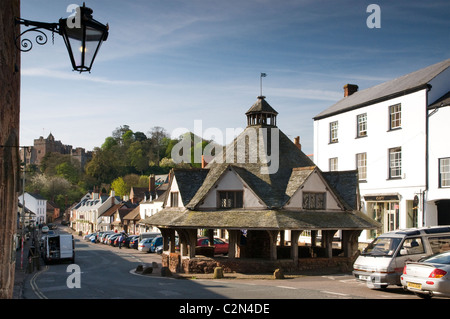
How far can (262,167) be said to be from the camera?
93.7ft

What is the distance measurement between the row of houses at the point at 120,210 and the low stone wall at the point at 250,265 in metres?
34.4

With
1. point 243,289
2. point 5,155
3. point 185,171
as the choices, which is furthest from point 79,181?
point 5,155

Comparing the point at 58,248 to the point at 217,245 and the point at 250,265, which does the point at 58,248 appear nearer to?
the point at 217,245

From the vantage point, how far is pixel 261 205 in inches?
1019

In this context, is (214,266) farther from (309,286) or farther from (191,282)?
(309,286)

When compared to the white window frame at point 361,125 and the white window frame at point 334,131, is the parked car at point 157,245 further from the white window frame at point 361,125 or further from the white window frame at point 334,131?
the white window frame at point 361,125

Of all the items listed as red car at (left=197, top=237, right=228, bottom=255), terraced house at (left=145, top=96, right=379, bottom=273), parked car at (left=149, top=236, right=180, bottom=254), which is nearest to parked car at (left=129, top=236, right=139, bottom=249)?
parked car at (left=149, top=236, right=180, bottom=254)

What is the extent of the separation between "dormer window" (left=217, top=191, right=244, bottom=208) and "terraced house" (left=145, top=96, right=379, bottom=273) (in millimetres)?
58

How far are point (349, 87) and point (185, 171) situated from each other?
19721mm

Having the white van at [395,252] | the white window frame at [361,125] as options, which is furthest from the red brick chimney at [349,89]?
the white van at [395,252]

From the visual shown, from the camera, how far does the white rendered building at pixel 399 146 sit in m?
27.9

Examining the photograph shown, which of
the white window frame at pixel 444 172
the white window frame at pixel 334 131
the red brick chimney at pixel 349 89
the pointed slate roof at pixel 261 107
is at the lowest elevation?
the white window frame at pixel 444 172

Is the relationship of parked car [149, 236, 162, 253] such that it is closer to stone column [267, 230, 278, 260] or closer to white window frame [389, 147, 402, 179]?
stone column [267, 230, 278, 260]

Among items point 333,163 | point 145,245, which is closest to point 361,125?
point 333,163
